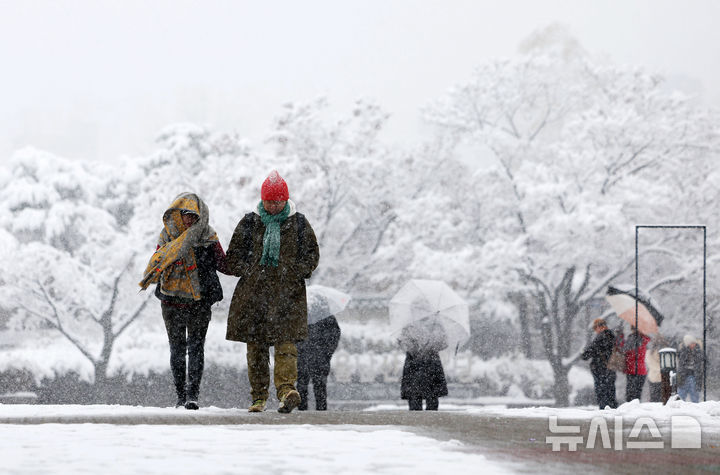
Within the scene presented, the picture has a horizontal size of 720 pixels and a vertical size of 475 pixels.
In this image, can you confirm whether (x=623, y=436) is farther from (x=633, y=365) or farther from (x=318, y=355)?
(x=633, y=365)

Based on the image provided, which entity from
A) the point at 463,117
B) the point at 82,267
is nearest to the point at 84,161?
the point at 82,267

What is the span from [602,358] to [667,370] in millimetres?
3391

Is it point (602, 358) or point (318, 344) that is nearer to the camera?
point (318, 344)

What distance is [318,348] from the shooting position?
1051 centimetres

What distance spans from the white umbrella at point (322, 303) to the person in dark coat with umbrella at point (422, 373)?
32.8 inches

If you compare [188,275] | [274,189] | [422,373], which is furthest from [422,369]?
[274,189]

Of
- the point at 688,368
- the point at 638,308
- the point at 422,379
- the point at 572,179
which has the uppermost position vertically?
the point at 572,179

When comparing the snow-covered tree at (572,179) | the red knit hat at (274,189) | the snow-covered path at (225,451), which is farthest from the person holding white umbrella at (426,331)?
the snow-covered tree at (572,179)

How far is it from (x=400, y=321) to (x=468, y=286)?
13.6 meters

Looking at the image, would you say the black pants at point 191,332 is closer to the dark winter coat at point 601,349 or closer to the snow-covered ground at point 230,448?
the snow-covered ground at point 230,448

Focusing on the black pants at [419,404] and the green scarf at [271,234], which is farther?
the black pants at [419,404]

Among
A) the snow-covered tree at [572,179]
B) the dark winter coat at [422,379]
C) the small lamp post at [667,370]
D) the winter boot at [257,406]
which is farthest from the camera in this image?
the snow-covered tree at [572,179]

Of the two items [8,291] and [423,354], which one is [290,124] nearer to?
[8,291]

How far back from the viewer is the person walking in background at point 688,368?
52.4 feet
